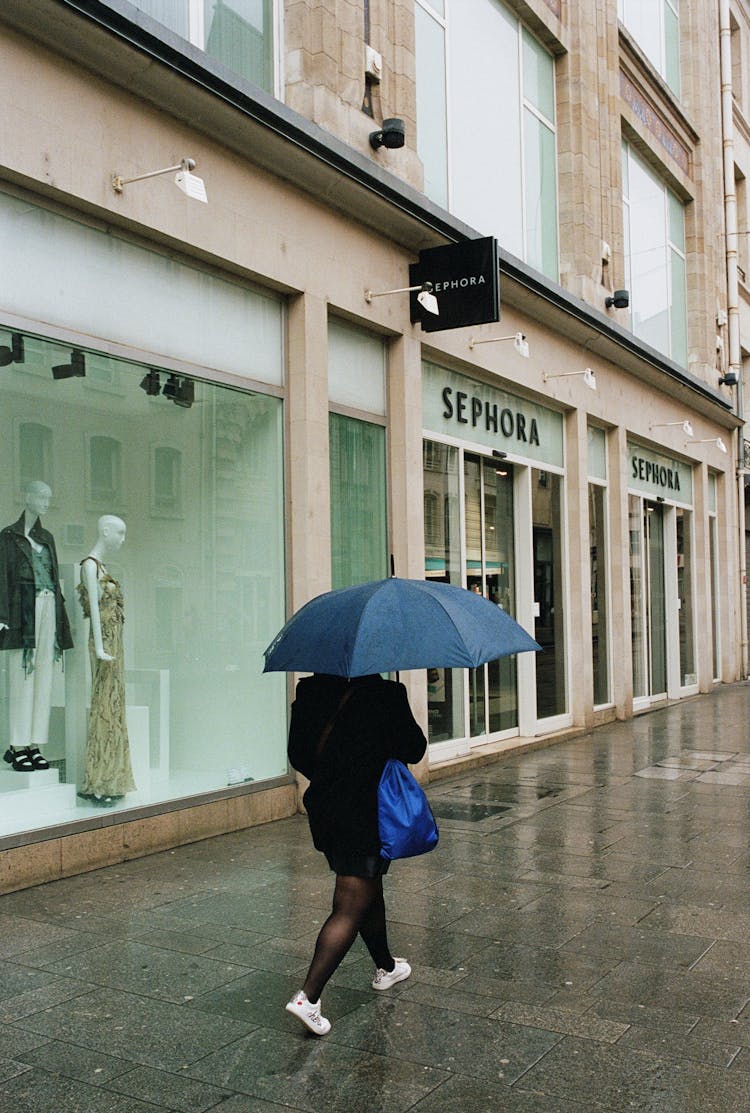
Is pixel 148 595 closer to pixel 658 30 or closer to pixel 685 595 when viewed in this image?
pixel 685 595

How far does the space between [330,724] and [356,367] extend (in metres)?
6.15

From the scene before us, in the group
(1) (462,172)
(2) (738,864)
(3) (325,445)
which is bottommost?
(2) (738,864)

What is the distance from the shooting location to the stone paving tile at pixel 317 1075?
12.1 ft

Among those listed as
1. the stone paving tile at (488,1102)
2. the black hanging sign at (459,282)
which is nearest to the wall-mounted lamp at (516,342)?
the black hanging sign at (459,282)

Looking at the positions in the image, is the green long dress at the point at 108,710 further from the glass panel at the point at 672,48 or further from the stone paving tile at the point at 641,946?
the glass panel at the point at 672,48

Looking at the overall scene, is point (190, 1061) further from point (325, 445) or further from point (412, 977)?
point (325, 445)

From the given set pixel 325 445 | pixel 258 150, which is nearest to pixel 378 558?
pixel 325 445

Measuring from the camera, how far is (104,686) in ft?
24.1

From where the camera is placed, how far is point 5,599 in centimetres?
673

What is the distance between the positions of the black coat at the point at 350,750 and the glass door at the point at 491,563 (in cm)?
759

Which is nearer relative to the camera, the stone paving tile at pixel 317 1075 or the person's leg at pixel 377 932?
the stone paving tile at pixel 317 1075

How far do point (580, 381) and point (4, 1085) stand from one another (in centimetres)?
1224

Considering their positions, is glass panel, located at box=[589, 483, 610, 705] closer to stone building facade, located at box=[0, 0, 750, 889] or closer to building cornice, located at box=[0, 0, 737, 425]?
stone building facade, located at box=[0, 0, 750, 889]

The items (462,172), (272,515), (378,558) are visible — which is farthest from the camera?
(462,172)
